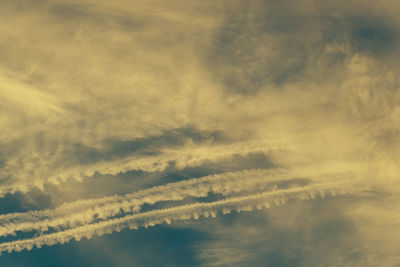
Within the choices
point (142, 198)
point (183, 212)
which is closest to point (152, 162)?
point (142, 198)

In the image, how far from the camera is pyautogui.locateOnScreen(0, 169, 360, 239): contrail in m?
23.2

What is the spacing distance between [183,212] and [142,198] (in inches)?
99.8

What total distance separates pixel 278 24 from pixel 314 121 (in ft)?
17.9

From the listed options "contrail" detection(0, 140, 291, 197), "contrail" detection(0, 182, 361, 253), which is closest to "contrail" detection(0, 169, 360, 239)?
"contrail" detection(0, 182, 361, 253)

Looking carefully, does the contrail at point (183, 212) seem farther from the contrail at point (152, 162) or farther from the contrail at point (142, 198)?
the contrail at point (152, 162)

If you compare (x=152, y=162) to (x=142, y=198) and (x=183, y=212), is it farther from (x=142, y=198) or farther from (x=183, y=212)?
(x=183, y=212)

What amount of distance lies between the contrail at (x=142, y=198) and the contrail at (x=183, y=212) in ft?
1.76

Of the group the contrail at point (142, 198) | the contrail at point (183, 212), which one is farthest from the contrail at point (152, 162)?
the contrail at point (183, 212)

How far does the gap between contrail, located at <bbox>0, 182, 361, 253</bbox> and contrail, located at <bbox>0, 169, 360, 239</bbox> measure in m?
0.54

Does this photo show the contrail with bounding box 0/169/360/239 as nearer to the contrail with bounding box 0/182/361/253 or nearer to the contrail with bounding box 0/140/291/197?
the contrail with bounding box 0/182/361/253

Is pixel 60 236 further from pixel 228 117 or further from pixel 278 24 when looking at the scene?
pixel 278 24

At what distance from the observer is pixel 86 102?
74.2 ft

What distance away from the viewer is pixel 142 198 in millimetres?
24094

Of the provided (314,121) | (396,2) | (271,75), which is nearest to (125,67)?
(271,75)
